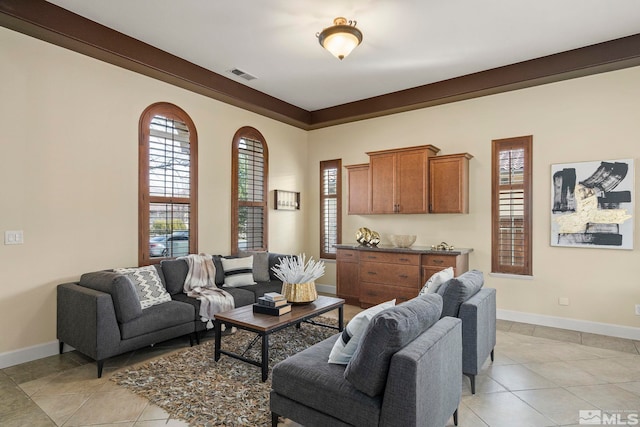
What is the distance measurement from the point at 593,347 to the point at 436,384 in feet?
9.53

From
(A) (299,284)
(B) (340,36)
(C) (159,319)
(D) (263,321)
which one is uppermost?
(B) (340,36)

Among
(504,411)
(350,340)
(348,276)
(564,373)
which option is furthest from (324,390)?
(348,276)

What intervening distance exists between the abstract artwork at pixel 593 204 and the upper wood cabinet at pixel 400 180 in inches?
61.5

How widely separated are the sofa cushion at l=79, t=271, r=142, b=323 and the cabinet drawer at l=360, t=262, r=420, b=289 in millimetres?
3051

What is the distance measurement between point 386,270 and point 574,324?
230 centimetres

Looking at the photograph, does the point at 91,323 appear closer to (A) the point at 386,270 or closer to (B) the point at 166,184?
(B) the point at 166,184

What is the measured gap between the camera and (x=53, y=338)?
11.5ft

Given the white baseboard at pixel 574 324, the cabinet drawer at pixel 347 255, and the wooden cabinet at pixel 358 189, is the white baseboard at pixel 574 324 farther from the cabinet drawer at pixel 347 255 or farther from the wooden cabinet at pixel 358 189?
the wooden cabinet at pixel 358 189

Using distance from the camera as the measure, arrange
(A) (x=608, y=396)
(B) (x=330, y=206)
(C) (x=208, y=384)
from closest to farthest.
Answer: (A) (x=608, y=396)
(C) (x=208, y=384)
(B) (x=330, y=206)

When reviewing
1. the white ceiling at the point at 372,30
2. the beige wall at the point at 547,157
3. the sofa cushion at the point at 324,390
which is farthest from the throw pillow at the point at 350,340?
the beige wall at the point at 547,157

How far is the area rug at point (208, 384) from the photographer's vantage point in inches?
94.5

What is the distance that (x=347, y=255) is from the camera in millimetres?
5555

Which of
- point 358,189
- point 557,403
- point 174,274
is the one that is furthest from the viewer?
point 358,189

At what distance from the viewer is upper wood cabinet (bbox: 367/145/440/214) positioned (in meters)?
5.10
